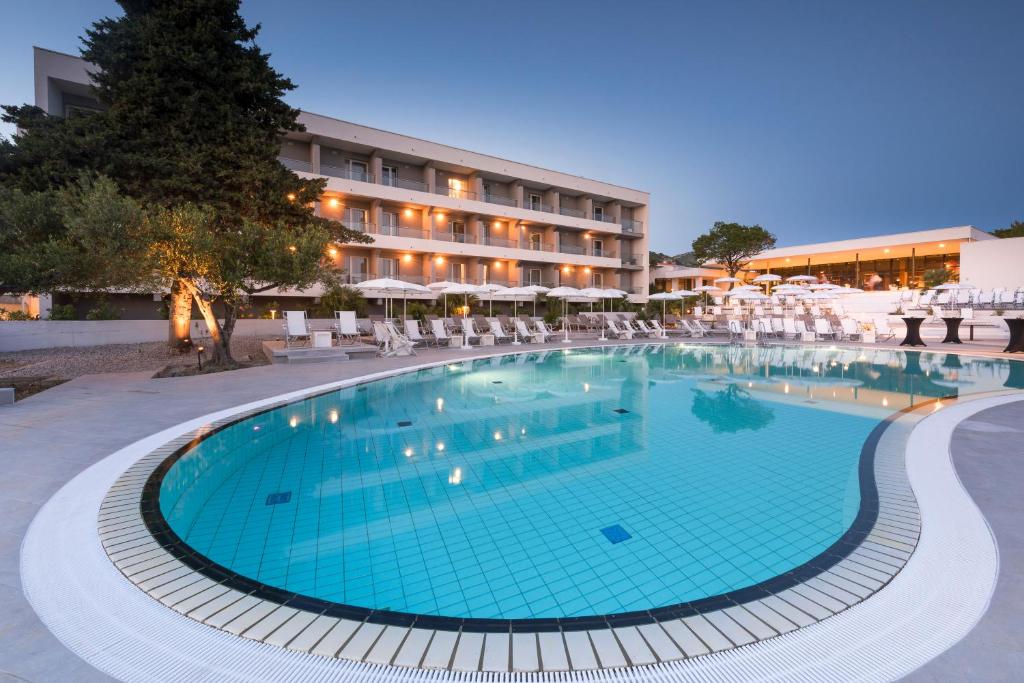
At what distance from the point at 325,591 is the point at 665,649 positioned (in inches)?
69.2

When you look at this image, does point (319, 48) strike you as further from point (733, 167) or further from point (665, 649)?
point (733, 167)

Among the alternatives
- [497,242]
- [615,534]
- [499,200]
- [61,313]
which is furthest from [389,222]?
[615,534]

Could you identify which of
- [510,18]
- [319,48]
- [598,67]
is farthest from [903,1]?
[319,48]

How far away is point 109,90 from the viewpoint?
435 inches

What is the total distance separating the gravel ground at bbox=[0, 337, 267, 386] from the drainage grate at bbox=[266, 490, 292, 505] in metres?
7.86

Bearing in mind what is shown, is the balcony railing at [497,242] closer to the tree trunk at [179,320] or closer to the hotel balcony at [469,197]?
the hotel balcony at [469,197]

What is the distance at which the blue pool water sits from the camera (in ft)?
8.66

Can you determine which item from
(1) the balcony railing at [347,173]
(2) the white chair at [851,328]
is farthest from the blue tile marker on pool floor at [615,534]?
(1) the balcony railing at [347,173]

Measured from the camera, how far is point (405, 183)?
24391mm

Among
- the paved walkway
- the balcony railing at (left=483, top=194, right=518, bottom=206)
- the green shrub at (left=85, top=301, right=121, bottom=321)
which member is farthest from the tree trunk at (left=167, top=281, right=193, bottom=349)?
the balcony railing at (left=483, top=194, right=518, bottom=206)

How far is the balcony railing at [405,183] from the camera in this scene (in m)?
24.0

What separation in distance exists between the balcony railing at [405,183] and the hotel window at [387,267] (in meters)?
3.88

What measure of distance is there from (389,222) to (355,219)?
1.79m

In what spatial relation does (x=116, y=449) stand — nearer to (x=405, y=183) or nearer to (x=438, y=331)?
(x=438, y=331)
